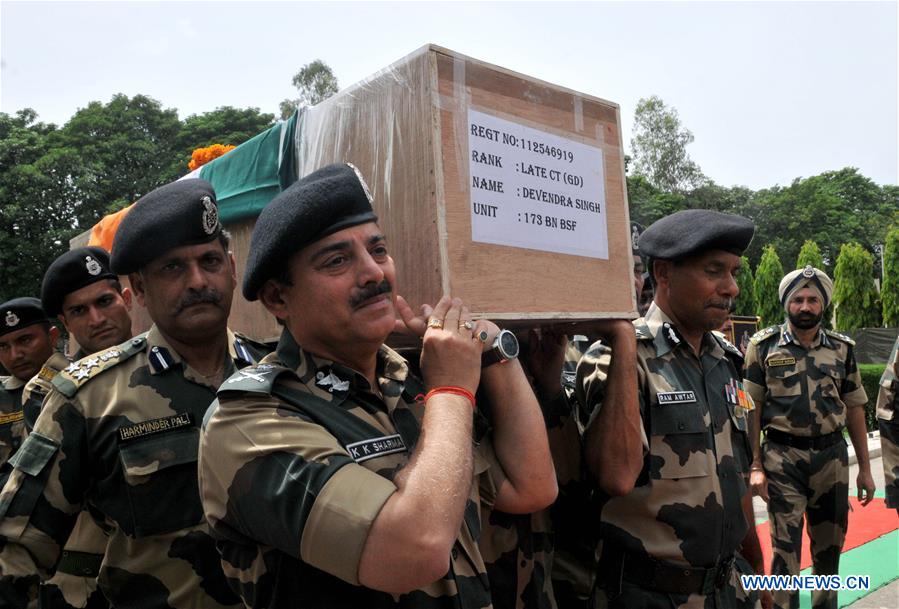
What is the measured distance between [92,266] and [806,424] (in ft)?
15.7

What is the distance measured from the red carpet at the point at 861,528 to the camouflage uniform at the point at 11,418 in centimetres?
539

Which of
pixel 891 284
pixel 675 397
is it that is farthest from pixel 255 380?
pixel 891 284

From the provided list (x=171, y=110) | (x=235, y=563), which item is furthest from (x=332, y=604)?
(x=171, y=110)

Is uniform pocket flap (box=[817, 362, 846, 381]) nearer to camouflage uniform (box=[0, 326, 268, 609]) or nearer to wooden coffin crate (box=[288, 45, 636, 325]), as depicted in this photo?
wooden coffin crate (box=[288, 45, 636, 325])

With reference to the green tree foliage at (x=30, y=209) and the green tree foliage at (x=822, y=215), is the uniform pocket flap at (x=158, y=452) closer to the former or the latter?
the green tree foliage at (x=30, y=209)

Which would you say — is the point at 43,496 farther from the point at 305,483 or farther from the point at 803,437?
the point at 803,437

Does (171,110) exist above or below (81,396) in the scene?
above

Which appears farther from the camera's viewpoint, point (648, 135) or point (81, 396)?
point (648, 135)

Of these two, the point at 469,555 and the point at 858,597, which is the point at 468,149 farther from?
the point at 858,597

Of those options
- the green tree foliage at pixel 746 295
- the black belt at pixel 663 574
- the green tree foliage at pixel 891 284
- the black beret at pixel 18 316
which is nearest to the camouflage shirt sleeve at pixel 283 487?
the black belt at pixel 663 574

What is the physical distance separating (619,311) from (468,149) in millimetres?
755

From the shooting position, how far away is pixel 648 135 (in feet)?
146

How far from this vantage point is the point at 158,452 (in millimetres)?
2104

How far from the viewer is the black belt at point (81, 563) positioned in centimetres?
223
